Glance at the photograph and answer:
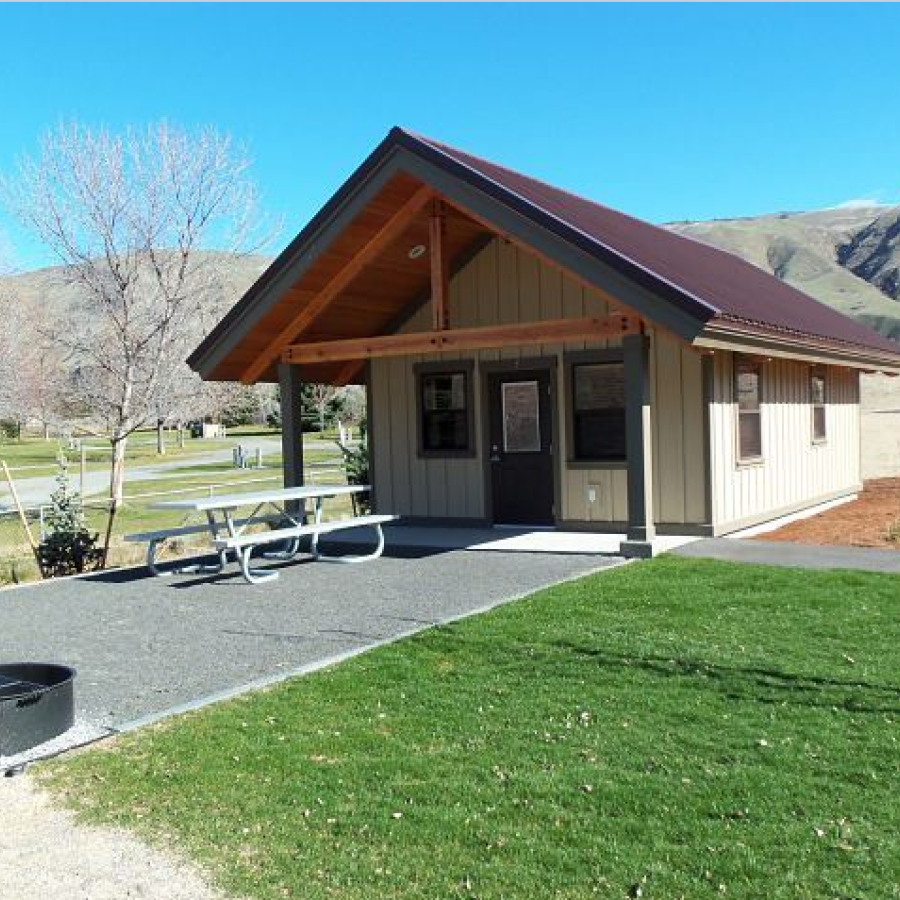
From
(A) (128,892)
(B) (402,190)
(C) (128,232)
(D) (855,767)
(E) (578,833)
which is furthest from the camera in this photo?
(C) (128,232)

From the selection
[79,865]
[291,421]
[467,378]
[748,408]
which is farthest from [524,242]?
[79,865]

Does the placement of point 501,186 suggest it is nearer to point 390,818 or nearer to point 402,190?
point 402,190

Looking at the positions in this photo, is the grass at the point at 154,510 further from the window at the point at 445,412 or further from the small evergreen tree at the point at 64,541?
the window at the point at 445,412

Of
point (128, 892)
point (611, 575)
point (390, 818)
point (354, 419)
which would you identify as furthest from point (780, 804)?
point (354, 419)

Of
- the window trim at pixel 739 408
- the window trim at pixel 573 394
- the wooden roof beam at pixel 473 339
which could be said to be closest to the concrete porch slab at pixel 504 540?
the window trim at pixel 573 394

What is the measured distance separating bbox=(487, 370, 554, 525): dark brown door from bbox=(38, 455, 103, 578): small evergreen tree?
16.7 ft

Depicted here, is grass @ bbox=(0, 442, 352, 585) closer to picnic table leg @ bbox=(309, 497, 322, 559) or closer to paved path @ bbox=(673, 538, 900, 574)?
picnic table leg @ bbox=(309, 497, 322, 559)

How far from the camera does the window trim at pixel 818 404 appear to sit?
1491 cm

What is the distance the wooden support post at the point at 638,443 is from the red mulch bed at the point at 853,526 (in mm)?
1945

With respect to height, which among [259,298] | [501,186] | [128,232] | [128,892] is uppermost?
[128,232]

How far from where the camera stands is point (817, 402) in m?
15.3

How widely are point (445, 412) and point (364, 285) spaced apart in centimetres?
205

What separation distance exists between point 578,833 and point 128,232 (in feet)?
63.8

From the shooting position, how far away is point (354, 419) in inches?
2653
